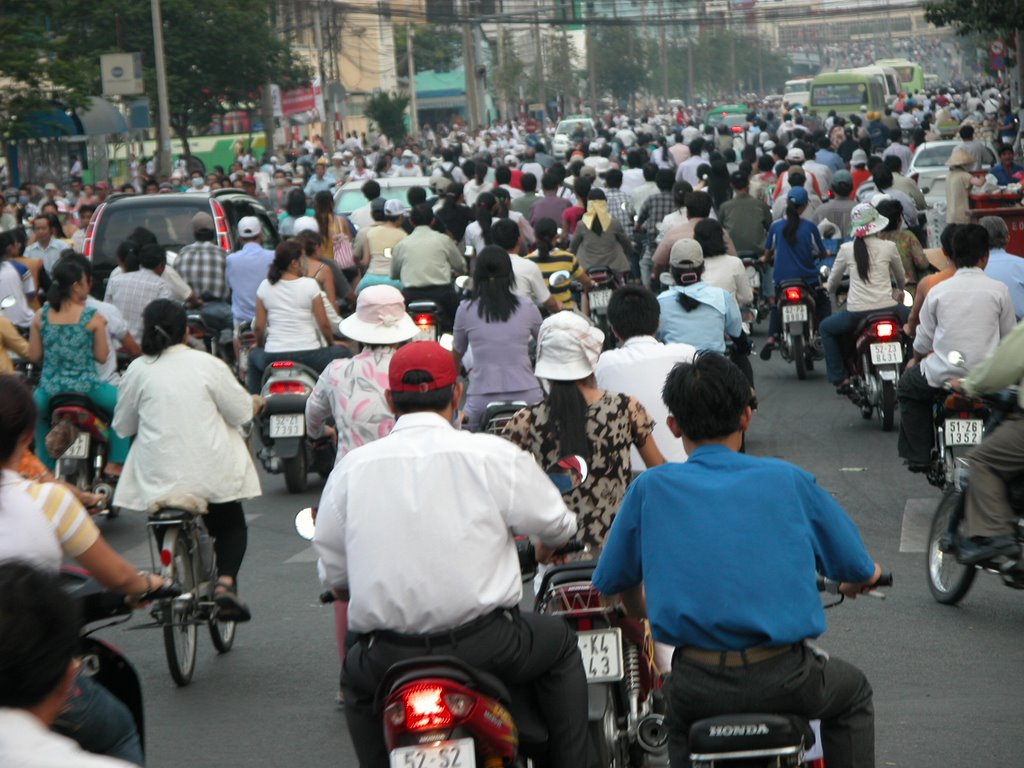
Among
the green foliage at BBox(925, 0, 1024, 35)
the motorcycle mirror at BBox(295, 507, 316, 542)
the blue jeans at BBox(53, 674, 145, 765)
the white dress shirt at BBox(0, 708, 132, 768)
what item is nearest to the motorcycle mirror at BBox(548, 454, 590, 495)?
the motorcycle mirror at BBox(295, 507, 316, 542)

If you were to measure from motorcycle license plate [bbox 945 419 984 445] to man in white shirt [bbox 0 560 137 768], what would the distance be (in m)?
7.33

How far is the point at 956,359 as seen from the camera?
365 inches

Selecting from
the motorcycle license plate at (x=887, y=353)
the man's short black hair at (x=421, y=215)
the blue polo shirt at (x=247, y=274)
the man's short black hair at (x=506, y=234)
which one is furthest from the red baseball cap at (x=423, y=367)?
the man's short black hair at (x=421, y=215)

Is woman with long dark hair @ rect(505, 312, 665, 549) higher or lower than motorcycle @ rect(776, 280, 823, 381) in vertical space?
higher

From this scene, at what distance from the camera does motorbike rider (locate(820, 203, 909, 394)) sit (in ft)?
42.6

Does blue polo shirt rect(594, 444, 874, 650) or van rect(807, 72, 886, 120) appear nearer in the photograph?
blue polo shirt rect(594, 444, 874, 650)

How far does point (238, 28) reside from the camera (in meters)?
47.8

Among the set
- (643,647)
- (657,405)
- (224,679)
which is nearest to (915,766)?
(643,647)

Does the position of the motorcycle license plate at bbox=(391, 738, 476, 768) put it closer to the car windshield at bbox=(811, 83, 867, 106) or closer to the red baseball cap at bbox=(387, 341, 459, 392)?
the red baseball cap at bbox=(387, 341, 459, 392)

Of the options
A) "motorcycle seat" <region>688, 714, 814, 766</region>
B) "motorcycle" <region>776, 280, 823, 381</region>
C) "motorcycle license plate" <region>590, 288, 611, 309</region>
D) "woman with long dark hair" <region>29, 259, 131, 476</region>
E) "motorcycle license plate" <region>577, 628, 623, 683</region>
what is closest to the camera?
"motorcycle seat" <region>688, 714, 814, 766</region>

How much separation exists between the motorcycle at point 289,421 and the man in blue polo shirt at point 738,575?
7369 mm

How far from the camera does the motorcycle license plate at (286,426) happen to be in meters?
11.8

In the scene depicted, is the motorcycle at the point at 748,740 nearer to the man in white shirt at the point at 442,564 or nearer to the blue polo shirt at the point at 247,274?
the man in white shirt at the point at 442,564

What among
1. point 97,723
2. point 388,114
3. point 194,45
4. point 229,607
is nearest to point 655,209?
point 229,607
